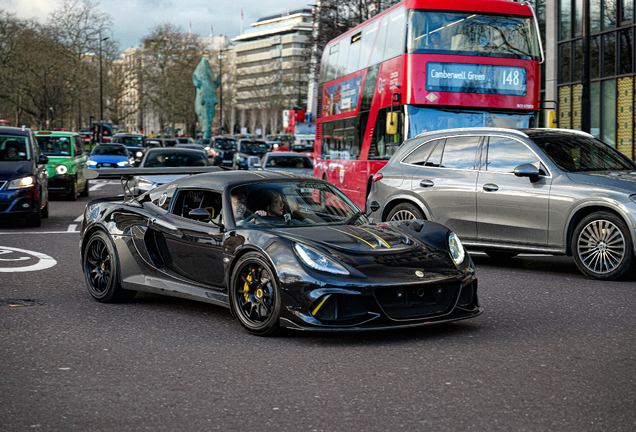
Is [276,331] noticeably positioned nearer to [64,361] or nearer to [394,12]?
[64,361]

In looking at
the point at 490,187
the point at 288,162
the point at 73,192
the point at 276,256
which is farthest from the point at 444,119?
the point at 73,192

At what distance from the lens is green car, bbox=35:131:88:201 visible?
72.8 feet

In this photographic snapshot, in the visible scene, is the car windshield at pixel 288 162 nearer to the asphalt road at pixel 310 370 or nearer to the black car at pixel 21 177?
the black car at pixel 21 177

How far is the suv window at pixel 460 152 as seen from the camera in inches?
407

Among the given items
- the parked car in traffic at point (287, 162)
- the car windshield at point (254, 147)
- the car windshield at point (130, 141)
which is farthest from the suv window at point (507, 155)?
the car windshield at point (130, 141)

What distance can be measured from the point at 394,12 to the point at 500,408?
12014mm

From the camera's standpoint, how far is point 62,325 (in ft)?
21.6

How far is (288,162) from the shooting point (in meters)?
23.9

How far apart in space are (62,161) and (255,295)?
1738 cm

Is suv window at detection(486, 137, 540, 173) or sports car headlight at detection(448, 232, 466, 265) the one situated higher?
suv window at detection(486, 137, 540, 173)

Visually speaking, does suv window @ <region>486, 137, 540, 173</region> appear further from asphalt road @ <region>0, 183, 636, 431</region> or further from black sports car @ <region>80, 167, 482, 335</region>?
black sports car @ <region>80, 167, 482, 335</region>

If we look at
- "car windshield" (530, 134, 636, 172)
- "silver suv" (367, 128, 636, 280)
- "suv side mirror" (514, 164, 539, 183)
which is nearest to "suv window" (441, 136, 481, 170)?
"silver suv" (367, 128, 636, 280)

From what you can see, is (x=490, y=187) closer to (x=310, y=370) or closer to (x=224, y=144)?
(x=310, y=370)

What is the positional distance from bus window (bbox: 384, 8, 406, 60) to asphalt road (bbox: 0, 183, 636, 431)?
774cm
